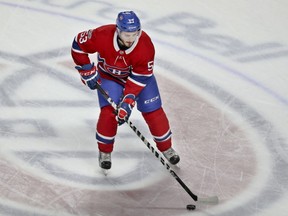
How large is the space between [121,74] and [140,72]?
17cm

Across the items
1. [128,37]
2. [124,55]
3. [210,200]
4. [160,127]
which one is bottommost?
[210,200]

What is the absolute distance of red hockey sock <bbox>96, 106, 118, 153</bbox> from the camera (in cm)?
474

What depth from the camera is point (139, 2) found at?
7312 millimetres

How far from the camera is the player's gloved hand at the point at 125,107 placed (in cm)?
459

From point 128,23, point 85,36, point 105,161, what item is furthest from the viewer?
point 105,161

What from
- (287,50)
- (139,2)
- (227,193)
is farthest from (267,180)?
(139,2)

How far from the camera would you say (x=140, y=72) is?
4.64 meters

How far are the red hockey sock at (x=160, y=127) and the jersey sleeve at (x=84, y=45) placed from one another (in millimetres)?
527

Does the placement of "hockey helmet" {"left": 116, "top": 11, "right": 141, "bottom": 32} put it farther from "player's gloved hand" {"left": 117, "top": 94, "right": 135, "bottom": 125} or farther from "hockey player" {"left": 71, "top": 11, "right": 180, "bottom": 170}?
"player's gloved hand" {"left": 117, "top": 94, "right": 135, "bottom": 125}

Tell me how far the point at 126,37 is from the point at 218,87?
5.30 ft

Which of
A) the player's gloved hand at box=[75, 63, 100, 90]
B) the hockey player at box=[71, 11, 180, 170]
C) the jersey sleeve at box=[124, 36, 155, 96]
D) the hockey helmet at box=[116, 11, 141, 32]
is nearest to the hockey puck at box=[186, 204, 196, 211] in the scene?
the hockey player at box=[71, 11, 180, 170]

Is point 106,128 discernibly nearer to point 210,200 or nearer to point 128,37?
point 128,37

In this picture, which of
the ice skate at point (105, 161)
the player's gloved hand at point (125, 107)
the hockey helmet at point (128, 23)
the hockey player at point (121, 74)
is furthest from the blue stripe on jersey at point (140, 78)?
the ice skate at point (105, 161)

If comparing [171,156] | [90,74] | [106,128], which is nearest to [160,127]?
[171,156]
